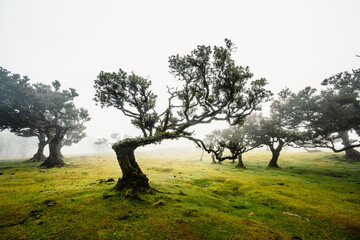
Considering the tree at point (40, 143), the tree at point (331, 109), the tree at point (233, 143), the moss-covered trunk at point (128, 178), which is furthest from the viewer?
the tree at point (40, 143)

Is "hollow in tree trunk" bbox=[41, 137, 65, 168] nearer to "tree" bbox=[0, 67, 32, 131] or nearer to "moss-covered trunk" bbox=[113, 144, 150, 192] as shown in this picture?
"tree" bbox=[0, 67, 32, 131]

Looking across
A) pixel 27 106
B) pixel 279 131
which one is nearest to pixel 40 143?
pixel 27 106

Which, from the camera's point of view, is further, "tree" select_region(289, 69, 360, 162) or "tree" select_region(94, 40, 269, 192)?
"tree" select_region(289, 69, 360, 162)

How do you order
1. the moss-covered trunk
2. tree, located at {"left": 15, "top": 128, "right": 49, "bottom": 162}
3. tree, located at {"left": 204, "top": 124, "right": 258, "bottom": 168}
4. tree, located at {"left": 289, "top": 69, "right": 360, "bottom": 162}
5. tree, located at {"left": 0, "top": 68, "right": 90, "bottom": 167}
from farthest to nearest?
1. tree, located at {"left": 15, "top": 128, "right": 49, "bottom": 162}
2. tree, located at {"left": 0, "top": 68, "right": 90, "bottom": 167}
3. tree, located at {"left": 289, "top": 69, "right": 360, "bottom": 162}
4. tree, located at {"left": 204, "top": 124, "right": 258, "bottom": 168}
5. the moss-covered trunk

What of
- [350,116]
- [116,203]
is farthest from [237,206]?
[350,116]

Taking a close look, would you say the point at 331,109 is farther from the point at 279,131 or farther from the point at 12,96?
the point at 12,96

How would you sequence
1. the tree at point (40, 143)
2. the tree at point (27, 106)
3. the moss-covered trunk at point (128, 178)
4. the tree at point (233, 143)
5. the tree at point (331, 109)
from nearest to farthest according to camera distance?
the moss-covered trunk at point (128, 178), the tree at point (233, 143), the tree at point (331, 109), the tree at point (27, 106), the tree at point (40, 143)

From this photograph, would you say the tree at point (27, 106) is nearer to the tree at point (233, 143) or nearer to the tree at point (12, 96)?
the tree at point (12, 96)

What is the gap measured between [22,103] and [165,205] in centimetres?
4044

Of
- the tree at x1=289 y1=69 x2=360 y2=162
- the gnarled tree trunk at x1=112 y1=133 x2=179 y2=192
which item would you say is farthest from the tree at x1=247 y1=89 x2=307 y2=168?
the gnarled tree trunk at x1=112 y1=133 x2=179 y2=192

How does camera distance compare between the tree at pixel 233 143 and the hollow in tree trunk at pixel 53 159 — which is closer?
the tree at pixel 233 143

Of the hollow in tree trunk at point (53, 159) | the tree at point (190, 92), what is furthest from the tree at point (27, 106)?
the tree at point (190, 92)

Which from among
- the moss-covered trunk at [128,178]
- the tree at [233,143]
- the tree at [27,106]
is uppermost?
the tree at [27,106]

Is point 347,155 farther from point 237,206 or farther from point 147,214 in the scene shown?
point 147,214
